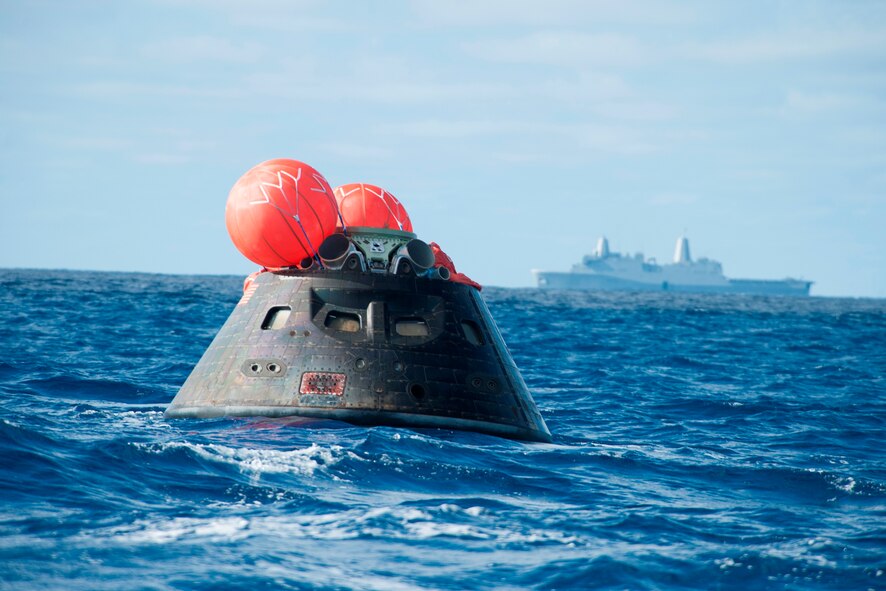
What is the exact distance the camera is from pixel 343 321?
16328 millimetres

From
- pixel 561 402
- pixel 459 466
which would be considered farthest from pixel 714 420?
pixel 459 466

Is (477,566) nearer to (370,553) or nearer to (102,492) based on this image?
(370,553)

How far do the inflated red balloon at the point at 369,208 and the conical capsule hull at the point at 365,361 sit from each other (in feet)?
5.34

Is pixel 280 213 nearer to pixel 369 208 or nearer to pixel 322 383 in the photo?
pixel 369 208

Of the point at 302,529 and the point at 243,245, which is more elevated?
the point at 243,245

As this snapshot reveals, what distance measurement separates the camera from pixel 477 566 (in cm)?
992

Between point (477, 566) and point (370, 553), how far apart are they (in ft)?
3.40

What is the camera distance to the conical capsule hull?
15.6 meters

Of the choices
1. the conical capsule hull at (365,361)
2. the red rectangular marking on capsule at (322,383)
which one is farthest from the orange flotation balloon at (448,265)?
the red rectangular marking on capsule at (322,383)

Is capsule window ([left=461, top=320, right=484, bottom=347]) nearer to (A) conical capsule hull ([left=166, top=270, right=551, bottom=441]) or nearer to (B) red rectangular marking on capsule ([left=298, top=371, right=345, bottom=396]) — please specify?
(A) conical capsule hull ([left=166, top=270, right=551, bottom=441])

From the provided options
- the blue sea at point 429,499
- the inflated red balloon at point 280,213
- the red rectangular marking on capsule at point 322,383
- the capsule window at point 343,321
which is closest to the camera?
the blue sea at point 429,499

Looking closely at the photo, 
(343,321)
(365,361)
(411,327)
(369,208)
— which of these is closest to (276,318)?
(343,321)

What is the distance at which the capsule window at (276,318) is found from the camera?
1653 cm

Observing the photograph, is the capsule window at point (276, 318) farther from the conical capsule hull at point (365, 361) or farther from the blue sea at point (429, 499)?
the blue sea at point (429, 499)
